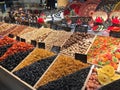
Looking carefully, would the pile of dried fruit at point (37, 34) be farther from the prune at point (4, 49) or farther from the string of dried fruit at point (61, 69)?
the string of dried fruit at point (61, 69)

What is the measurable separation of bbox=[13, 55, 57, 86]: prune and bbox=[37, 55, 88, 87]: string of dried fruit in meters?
0.07

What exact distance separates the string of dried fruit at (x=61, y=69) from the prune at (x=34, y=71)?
0.24ft

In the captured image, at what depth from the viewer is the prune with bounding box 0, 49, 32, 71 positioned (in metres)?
2.57

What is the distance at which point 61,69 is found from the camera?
2.19 m

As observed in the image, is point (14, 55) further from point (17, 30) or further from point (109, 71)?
point (17, 30)

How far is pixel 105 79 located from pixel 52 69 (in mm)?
612

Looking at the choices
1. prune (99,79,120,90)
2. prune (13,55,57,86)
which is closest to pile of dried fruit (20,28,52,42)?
prune (13,55,57,86)

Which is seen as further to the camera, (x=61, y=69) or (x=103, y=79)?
(x=61, y=69)

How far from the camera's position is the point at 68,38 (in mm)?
3145

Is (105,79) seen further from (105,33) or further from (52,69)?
(105,33)

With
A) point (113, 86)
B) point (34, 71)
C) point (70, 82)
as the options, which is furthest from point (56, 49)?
point (113, 86)

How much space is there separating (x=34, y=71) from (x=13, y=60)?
1.60 feet

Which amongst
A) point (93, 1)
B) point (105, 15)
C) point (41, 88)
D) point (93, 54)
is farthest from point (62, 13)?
point (41, 88)

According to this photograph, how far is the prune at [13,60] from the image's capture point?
101 inches
